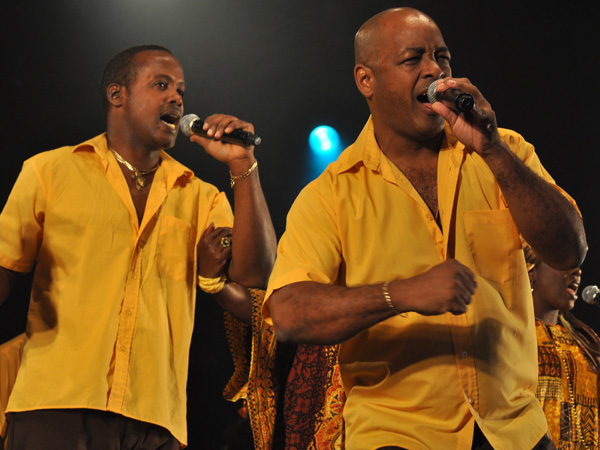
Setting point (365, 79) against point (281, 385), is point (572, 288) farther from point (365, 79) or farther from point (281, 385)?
point (365, 79)

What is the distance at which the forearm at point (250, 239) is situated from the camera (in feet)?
9.70

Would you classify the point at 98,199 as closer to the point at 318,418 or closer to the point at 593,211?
the point at 318,418

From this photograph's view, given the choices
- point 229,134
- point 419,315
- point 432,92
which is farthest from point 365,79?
point 419,315

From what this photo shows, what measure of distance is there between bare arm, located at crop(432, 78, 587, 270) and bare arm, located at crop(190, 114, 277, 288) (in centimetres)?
122

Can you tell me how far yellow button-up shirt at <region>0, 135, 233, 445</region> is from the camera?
8.51 ft

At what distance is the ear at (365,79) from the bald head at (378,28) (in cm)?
2

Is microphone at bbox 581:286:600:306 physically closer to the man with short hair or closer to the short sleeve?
the man with short hair

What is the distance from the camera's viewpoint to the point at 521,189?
1.91m

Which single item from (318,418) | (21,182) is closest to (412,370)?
(318,418)

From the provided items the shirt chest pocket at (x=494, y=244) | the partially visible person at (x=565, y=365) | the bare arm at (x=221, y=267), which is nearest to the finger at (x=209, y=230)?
the bare arm at (x=221, y=267)

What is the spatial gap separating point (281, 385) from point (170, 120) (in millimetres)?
1303

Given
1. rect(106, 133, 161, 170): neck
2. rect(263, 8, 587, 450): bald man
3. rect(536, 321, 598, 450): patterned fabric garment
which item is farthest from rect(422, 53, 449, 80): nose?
rect(536, 321, 598, 450): patterned fabric garment

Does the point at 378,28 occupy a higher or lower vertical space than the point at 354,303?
higher

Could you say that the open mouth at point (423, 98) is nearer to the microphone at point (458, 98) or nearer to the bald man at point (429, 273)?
the bald man at point (429, 273)
